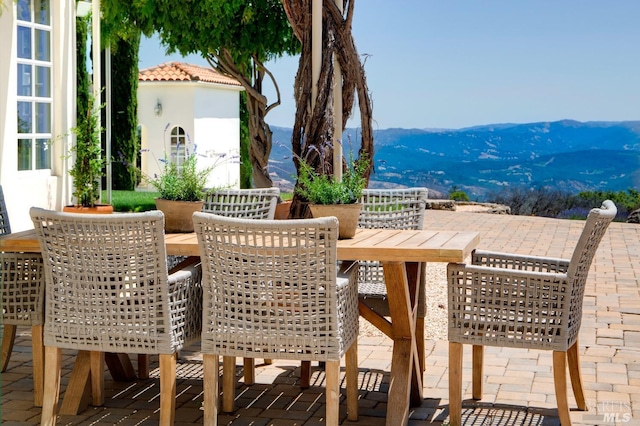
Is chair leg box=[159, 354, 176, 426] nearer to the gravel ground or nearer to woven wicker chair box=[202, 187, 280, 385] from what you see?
woven wicker chair box=[202, 187, 280, 385]

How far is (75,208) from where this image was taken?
798 centimetres

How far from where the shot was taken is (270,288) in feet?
9.64

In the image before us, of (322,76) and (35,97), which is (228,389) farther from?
(35,97)

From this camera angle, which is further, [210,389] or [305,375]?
[305,375]

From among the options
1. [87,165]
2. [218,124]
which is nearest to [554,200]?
[218,124]

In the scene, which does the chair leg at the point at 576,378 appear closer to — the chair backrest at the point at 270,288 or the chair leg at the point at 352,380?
the chair leg at the point at 352,380

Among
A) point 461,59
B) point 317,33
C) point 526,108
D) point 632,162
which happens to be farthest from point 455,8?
point 317,33

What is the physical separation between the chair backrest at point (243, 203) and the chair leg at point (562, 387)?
1.79m

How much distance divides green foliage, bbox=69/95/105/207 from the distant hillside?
11.8 metres

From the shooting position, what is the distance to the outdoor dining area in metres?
2.95

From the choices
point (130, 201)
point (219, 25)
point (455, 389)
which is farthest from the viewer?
point (130, 201)

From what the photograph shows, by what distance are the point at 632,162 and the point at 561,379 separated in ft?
70.0

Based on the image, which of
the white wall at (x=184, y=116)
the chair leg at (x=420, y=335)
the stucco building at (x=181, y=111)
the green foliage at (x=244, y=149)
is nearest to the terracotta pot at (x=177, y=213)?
the chair leg at (x=420, y=335)

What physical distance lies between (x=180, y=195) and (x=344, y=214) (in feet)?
2.65
